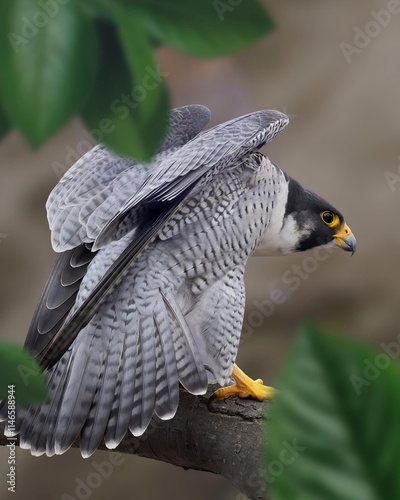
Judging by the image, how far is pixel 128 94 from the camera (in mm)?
159

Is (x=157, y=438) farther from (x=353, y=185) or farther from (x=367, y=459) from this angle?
(x=353, y=185)

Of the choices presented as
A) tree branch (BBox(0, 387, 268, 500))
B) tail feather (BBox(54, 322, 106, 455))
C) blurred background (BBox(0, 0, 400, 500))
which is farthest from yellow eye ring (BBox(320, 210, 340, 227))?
blurred background (BBox(0, 0, 400, 500))

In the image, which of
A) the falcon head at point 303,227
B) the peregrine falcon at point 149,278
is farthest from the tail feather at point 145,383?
the falcon head at point 303,227

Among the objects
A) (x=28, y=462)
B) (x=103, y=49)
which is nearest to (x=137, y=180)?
(x=103, y=49)

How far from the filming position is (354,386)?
0.13 meters

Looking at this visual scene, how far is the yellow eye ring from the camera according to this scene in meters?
1.20

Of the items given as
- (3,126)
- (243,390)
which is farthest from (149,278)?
(3,126)

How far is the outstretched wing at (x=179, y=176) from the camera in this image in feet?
2.62

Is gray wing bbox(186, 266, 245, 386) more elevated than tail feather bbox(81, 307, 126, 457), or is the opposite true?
gray wing bbox(186, 266, 245, 386)

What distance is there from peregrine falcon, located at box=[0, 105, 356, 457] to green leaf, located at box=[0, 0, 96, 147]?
0.58 metres

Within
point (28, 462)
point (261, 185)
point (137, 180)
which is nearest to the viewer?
point (137, 180)

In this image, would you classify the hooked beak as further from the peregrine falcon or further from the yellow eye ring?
the peregrine falcon

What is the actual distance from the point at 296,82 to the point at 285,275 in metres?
0.62

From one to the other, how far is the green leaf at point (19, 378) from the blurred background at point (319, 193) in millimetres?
2070
